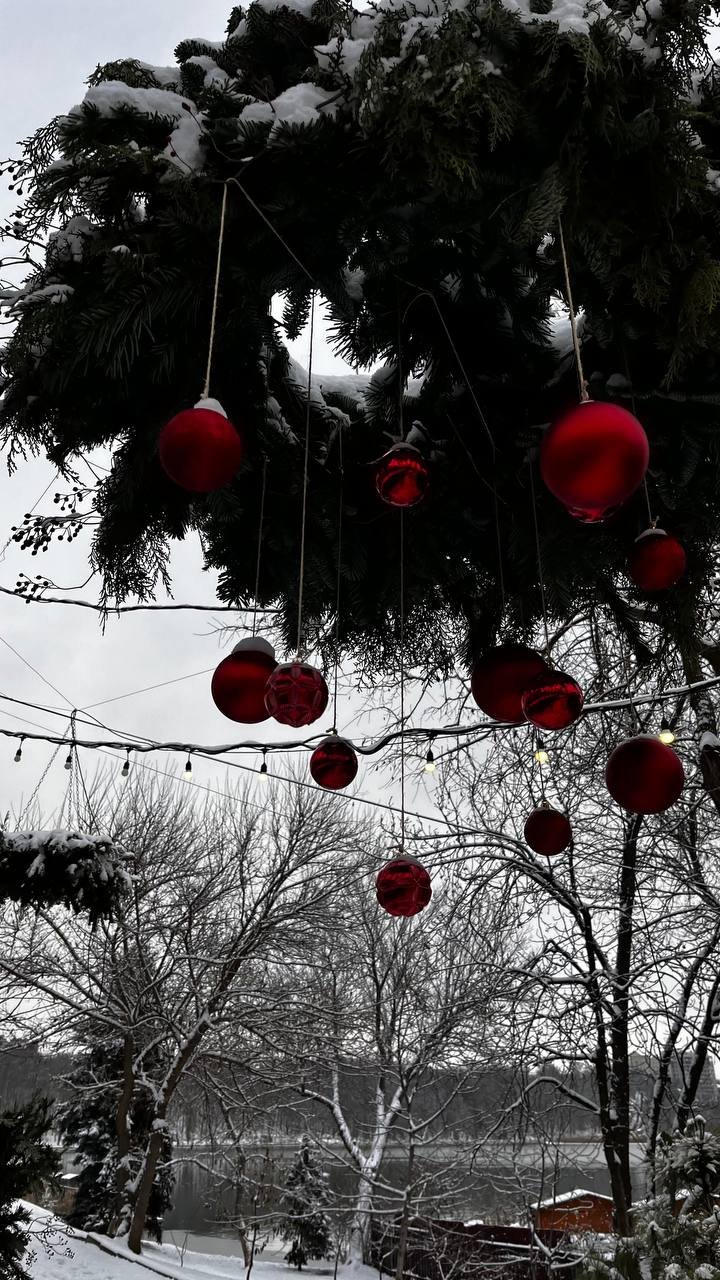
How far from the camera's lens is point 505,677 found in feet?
6.17

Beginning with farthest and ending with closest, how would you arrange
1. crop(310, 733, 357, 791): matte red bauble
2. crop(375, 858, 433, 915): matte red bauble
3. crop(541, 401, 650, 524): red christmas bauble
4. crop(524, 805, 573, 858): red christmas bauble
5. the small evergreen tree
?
the small evergreen tree, crop(524, 805, 573, 858): red christmas bauble, crop(375, 858, 433, 915): matte red bauble, crop(310, 733, 357, 791): matte red bauble, crop(541, 401, 650, 524): red christmas bauble

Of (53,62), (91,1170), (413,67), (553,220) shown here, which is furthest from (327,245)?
(91,1170)

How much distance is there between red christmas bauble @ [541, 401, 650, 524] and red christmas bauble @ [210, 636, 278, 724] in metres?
0.85

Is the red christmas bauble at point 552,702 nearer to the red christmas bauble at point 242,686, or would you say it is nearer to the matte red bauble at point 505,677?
the matte red bauble at point 505,677

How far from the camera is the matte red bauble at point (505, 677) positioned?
188cm

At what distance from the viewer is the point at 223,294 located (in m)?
1.51

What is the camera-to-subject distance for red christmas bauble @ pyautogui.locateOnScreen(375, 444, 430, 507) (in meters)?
1.61

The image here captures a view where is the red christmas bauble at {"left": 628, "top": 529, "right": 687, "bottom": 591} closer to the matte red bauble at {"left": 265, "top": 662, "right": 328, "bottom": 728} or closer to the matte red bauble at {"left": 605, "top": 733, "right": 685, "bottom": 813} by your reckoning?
the matte red bauble at {"left": 605, "top": 733, "right": 685, "bottom": 813}

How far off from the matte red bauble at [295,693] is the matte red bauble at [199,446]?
506 mm

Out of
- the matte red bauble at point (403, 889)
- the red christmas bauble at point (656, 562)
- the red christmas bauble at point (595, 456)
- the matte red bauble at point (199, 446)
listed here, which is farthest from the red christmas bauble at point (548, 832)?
the matte red bauble at point (199, 446)

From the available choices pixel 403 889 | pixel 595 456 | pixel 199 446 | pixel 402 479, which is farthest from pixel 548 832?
pixel 199 446

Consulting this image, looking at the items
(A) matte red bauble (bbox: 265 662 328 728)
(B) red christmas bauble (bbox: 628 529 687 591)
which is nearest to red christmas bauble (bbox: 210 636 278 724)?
(A) matte red bauble (bbox: 265 662 328 728)

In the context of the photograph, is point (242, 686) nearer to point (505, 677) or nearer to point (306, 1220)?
point (505, 677)

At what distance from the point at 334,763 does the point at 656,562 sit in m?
0.91
